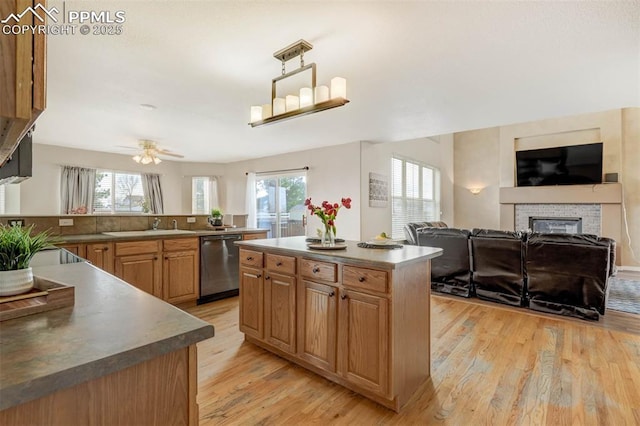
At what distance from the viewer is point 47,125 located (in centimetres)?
443

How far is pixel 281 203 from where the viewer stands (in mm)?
6840

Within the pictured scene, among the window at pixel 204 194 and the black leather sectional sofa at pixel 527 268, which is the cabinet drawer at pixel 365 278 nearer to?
the black leather sectional sofa at pixel 527 268

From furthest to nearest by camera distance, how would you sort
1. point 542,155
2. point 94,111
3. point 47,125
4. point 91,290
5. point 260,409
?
1. point 542,155
2. point 47,125
3. point 94,111
4. point 260,409
5. point 91,290

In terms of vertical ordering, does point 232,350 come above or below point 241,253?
below

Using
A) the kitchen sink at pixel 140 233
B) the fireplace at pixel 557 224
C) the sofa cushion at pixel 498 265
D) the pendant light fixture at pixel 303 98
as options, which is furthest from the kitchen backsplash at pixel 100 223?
the fireplace at pixel 557 224

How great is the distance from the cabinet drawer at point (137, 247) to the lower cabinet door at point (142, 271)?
0.14ft

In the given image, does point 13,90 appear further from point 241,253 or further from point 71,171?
point 71,171

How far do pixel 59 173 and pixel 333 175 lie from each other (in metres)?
→ 5.22

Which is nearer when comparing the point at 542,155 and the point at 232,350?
the point at 232,350

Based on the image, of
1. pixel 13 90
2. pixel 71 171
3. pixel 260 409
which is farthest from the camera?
pixel 71 171

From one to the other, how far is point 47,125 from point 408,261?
17.3 ft

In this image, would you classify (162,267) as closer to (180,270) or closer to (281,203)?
(180,270)

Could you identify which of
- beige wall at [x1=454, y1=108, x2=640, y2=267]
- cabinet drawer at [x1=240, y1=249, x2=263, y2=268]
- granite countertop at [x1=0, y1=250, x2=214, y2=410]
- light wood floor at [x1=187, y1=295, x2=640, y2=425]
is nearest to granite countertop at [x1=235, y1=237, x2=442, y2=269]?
cabinet drawer at [x1=240, y1=249, x2=263, y2=268]

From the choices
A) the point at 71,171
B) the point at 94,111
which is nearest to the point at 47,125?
the point at 94,111
